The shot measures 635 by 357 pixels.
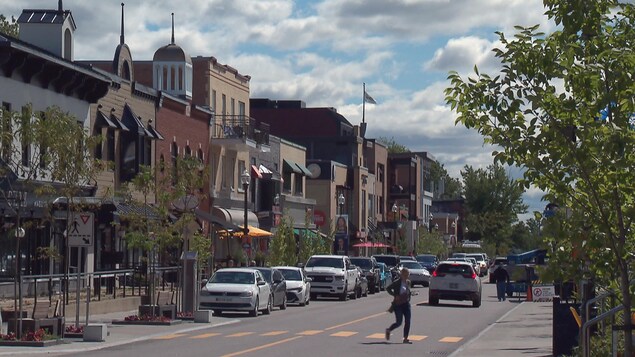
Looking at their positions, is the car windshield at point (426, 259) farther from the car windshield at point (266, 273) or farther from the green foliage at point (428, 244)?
the car windshield at point (266, 273)

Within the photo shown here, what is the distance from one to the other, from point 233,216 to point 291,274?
14621 mm

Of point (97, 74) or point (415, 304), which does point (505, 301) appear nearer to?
point (415, 304)

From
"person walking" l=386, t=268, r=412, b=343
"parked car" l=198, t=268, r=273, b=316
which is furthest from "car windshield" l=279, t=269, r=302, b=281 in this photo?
"person walking" l=386, t=268, r=412, b=343

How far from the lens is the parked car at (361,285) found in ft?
177

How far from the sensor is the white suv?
46.1 metres

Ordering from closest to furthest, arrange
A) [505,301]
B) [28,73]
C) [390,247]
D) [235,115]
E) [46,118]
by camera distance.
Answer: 1. [46,118]
2. [28,73]
3. [505,301]
4. [235,115]
5. [390,247]

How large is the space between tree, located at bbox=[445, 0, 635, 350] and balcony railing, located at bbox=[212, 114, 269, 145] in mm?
48427

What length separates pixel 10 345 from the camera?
78.0 feet

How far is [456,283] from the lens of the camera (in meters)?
46.4

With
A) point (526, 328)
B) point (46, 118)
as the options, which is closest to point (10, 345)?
point (46, 118)

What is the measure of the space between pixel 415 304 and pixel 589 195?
1442 inches

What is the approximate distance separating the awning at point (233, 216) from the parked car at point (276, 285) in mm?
14007

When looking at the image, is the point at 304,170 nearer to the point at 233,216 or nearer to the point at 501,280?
the point at 233,216

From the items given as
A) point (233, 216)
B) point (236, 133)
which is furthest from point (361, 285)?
point (236, 133)
